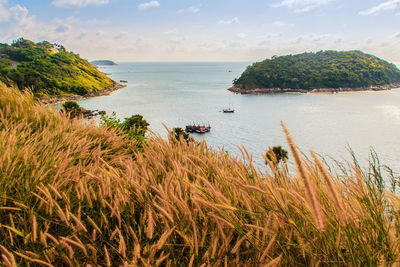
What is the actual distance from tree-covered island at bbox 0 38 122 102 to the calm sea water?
364 inches

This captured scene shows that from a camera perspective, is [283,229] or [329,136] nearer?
[283,229]

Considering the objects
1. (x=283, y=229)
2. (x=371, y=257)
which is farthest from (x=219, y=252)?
(x=371, y=257)

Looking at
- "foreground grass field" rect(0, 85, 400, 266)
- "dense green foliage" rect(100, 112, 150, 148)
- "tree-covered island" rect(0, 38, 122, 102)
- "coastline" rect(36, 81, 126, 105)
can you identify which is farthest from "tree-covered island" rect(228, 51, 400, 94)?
"foreground grass field" rect(0, 85, 400, 266)

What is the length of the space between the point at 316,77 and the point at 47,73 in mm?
133265

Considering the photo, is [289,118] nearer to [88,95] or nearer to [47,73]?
[88,95]

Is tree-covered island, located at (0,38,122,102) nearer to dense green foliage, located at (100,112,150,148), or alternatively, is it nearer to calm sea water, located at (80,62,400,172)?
calm sea water, located at (80,62,400,172)

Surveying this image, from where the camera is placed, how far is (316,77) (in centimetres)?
13138

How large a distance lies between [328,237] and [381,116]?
100849mm

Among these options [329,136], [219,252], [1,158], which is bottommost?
[329,136]

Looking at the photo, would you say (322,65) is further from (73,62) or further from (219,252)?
(219,252)

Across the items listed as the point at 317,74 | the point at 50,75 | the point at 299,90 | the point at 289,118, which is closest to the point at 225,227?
the point at 289,118

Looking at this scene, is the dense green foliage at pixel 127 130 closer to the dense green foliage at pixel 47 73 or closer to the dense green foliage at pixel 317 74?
the dense green foliage at pixel 47 73

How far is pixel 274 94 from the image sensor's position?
120 m

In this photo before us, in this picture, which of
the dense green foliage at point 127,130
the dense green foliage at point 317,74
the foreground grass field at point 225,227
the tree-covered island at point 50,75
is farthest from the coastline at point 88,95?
the foreground grass field at point 225,227
